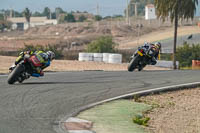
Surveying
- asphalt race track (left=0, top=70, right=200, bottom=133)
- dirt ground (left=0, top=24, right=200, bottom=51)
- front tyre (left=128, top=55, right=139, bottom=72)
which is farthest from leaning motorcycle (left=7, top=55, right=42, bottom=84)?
dirt ground (left=0, top=24, right=200, bottom=51)

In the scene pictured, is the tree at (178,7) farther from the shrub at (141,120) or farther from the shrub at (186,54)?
the shrub at (141,120)

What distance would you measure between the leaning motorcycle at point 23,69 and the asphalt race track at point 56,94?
1.03 ft

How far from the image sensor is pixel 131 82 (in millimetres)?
16266

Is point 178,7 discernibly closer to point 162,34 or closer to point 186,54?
point 186,54

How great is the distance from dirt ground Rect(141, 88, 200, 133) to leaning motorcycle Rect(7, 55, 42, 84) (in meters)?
3.95

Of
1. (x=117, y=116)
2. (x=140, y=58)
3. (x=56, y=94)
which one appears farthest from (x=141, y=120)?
(x=140, y=58)

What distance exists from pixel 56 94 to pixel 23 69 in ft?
8.34

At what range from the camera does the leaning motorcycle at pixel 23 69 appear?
14555 millimetres

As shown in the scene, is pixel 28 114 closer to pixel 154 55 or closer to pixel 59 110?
pixel 59 110

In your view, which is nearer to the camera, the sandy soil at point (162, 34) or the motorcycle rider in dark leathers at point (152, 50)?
the motorcycle rider in dark leathers at point (152, 50)

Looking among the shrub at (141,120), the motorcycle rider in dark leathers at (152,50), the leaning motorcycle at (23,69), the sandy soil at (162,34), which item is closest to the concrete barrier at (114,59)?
the motorcycle rider in dark leathers at (152,50)

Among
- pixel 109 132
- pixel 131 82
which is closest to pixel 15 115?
pixel 109 132

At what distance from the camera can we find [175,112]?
11266mm

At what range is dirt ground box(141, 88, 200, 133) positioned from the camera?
929 centimetres
